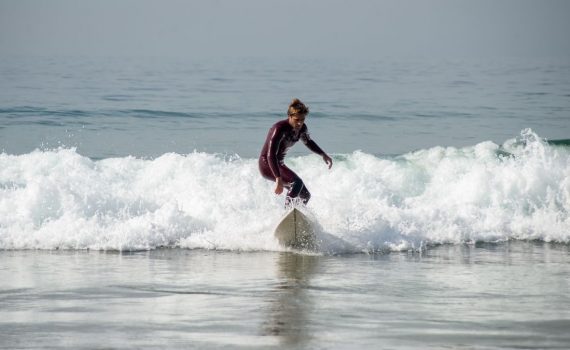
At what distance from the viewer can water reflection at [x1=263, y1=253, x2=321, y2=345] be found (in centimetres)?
775

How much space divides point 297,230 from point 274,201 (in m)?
2.90

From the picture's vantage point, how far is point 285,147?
485 inches

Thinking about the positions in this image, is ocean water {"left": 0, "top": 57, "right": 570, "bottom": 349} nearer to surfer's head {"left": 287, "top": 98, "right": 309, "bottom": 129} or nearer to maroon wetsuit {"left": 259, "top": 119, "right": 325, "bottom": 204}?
maroon wetsuit {"left": 259, "top": 119, "right": 325, "bottom": 204}

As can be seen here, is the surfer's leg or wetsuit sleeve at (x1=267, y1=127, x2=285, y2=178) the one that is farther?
the surfer's leg

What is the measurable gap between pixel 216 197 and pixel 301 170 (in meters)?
2.82

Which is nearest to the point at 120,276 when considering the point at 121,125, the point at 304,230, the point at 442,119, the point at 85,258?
the point at 85,258

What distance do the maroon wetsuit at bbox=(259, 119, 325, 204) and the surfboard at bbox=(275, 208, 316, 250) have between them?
0.33 m

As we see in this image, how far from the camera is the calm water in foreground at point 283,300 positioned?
7555 mm

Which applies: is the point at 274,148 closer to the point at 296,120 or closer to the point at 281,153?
the point at 281,153

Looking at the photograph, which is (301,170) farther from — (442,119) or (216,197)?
(442,119)

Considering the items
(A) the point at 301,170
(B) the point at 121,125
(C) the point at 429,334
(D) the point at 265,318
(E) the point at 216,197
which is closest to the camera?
(C) the point at 429,334

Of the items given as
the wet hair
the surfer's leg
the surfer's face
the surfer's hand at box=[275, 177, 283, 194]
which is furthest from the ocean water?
the wet hair

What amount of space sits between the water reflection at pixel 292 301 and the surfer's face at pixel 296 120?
1469mm

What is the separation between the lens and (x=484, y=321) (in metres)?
8.13
